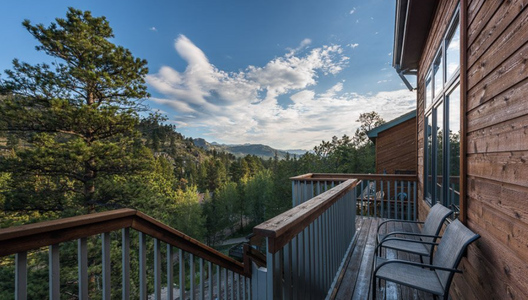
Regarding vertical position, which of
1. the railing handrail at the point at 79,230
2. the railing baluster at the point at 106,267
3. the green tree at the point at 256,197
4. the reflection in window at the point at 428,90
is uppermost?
the reflection in window at the point at 428,90

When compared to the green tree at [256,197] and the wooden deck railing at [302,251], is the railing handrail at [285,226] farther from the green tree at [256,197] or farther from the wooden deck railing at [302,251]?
the green tree at [256,197]

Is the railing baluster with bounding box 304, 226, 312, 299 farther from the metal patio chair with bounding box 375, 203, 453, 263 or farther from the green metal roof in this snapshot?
the green metal roof

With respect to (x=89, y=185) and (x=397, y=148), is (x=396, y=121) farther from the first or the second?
(x=89, y=185)

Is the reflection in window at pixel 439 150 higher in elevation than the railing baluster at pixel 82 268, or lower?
higher

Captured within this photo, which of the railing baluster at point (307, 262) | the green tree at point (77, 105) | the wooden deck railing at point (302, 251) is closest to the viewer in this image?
the wooden deck railing at point (302, 251)

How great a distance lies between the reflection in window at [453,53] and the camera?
2210 mm

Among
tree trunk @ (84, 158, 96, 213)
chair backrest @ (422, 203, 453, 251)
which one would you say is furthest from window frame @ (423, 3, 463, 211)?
tree trunk @ (84, 158, 96, 213)

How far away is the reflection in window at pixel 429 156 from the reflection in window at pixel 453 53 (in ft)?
3.83

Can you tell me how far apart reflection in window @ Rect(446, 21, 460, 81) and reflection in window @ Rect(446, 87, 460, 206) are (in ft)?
0.86

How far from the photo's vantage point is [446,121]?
2.52 metres

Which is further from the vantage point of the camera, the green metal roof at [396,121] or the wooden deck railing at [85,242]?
the green metal roof at [396,121]

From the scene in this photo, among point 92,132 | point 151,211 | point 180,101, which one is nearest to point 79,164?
point 92,132

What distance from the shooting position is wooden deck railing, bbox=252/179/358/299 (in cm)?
124

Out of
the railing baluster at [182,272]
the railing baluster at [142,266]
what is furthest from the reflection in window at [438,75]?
the railing baluster at [142,266]
